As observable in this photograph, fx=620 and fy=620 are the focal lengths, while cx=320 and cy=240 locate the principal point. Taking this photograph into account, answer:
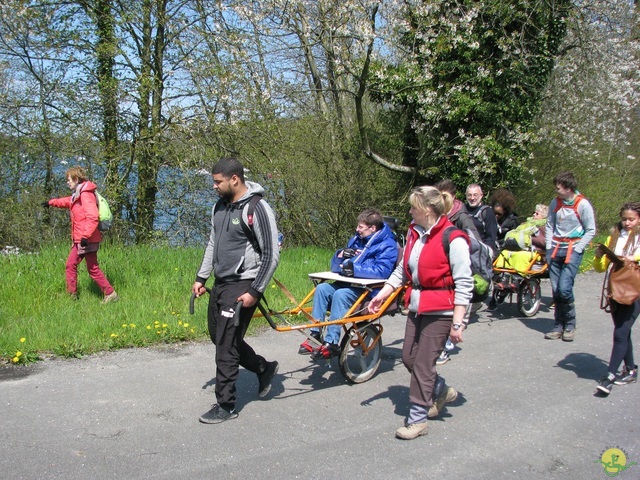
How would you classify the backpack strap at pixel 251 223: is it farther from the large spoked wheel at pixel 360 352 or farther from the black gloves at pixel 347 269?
the black gloves at pixel 347 269

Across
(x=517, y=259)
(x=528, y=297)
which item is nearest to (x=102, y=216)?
(x=517, y=259)

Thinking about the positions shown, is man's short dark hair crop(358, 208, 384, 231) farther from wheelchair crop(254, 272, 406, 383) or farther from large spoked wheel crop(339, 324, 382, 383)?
large spoked wheel crop(339, 324, 382, 383)

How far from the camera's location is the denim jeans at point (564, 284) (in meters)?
7.55

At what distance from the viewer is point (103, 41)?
13406mm

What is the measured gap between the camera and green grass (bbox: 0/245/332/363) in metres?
6.40

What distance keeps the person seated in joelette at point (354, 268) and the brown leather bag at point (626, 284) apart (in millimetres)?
1987

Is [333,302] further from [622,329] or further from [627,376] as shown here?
[627,376]

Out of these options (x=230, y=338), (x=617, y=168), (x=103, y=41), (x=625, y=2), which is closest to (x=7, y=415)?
(x=230, y=338)

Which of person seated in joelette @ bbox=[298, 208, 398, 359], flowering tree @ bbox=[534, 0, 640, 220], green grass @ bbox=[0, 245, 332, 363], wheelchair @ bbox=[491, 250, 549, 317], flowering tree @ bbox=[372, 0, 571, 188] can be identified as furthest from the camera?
flowering tree @ bbox=[534, 0, 640, 220]

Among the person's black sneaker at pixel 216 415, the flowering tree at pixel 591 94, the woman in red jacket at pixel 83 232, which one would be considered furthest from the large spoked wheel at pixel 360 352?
the flowering tree at pixel 591 94

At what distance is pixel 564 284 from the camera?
7.60 m

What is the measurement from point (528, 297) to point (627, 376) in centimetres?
311

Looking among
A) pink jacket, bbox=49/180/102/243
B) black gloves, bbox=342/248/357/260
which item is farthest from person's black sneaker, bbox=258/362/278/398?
pink jacket, bbox=49/180/102/243

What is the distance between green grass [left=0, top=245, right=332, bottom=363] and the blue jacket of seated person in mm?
2162
